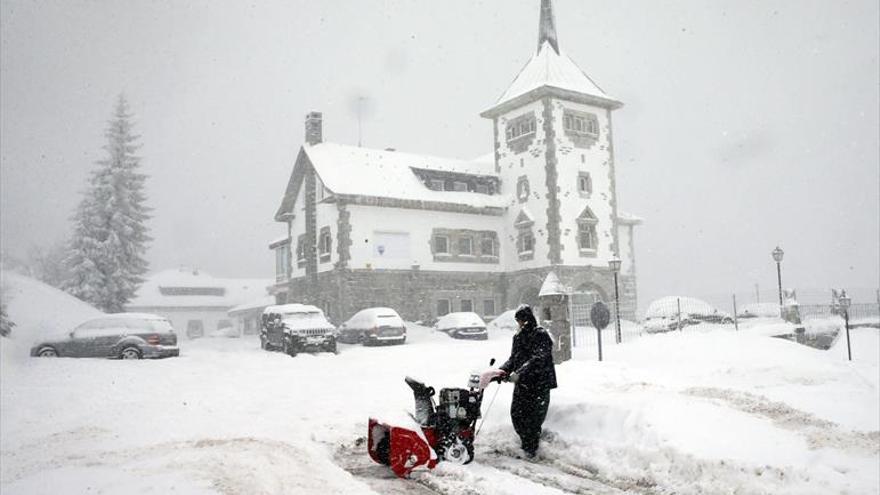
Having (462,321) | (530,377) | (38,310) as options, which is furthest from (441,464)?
(38,310)

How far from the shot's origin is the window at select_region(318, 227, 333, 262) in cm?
3350

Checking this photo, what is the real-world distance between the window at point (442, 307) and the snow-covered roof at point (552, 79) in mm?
11951

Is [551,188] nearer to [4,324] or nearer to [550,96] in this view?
[550,96]

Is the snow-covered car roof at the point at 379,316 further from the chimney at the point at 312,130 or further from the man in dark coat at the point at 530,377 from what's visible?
the man in dark coat at the point at 530,377

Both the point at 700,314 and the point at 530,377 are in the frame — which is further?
the point at 700,314

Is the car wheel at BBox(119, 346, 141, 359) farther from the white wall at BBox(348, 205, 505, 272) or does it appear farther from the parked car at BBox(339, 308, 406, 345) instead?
the white wall at BBox(348, 205, 505, 272)

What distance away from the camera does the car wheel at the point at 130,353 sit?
773 inches

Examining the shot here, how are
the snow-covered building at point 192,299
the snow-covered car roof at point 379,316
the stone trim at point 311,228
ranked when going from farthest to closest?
the snow-covered building at point 192,299 → the stone trim at point 311,228 → the snow-covered car roof at point 379,316

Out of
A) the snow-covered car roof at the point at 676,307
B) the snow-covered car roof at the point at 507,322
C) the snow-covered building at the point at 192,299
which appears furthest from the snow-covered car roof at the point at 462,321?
the snow-covered building at the point at 192,299

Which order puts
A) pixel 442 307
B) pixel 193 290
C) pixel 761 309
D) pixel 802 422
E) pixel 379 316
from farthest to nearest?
pixel 193 290
pixel 442 307
pixel 761 309
pixel 379 316
pixel 802 422

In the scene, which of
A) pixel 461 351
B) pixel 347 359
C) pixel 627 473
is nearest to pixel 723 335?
pixel 461 351

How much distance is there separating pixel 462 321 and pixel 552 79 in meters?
15.7

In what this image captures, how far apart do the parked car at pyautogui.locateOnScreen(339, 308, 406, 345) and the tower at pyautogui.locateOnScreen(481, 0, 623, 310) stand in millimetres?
11993

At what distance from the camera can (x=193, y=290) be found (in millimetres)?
67062
